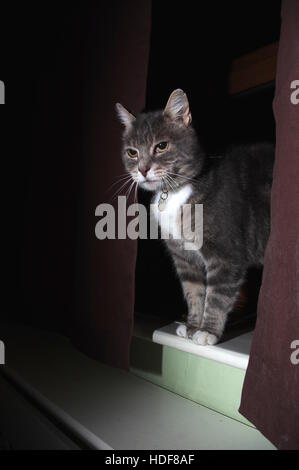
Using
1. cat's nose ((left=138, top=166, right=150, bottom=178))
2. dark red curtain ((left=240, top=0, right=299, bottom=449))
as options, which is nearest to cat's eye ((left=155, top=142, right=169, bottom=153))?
cat's nose ((left=138, top=166, right=150, bottom=178))

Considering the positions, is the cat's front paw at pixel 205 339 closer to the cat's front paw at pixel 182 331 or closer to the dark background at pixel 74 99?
the cat's front paw at pixel 182 331

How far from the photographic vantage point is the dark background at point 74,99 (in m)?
1.71

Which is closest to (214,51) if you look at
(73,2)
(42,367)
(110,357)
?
(73,2)

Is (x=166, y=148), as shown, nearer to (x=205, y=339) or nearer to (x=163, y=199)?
(x=163, y=199)

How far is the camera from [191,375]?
1256 mm

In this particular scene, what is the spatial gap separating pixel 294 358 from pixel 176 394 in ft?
1.99

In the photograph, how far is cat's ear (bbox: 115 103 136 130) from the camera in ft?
4.25

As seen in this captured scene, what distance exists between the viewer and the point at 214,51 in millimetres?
2064

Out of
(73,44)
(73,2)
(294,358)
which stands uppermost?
(73,2)

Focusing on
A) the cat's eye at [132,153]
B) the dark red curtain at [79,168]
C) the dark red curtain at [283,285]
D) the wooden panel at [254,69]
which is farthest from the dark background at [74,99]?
the dark red curtain at [283,285]

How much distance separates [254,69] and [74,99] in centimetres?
86

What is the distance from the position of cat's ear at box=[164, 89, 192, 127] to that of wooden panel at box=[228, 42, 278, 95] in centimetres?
58

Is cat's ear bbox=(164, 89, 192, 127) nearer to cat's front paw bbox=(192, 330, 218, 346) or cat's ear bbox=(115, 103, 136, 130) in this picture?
cat's ear bbox=(115, 103, 136, 130)

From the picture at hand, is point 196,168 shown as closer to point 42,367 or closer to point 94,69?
point 94,69
